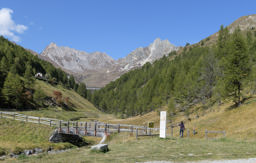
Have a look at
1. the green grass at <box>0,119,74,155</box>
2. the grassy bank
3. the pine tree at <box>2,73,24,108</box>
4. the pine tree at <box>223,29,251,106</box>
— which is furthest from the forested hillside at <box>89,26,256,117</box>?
the pine tree at <box>2,73,24,108</box>

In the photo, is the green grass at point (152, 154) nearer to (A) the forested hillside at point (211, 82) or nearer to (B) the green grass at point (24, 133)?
(B) the green grass at point (24, 133)

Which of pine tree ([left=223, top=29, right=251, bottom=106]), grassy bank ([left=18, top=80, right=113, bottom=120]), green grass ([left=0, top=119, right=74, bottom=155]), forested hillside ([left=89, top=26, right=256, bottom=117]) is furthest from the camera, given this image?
grassy bank ([left=18, top=80, right=113, bottom=120])

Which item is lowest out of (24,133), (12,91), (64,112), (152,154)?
(24,133)

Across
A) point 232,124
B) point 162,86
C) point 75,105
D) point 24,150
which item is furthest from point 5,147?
point 75,105

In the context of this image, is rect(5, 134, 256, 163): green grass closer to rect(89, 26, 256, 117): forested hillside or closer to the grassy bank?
rect(89, 26, 256, 117): forested hillside

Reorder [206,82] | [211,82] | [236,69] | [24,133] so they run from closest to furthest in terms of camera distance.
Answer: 1. [24,133]
2. [236,69]
3. [211,82]
4. [206,82]

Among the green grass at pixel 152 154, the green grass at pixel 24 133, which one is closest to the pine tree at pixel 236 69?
the green grass at pixel 152 154

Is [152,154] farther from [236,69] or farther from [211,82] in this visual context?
[211,82]

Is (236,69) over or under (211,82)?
under

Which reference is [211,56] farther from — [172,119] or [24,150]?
[24,150]

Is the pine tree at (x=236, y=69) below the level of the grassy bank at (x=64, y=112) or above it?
above

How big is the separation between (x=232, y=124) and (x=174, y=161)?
2898cm

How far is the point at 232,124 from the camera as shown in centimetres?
Answer: 3625

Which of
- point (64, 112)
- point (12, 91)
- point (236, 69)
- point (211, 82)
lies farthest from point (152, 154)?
point (64, 112)
